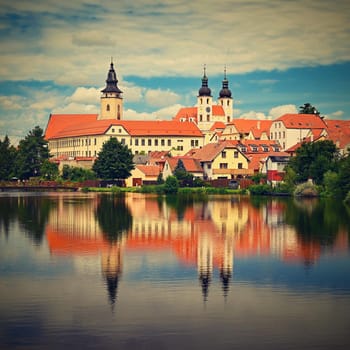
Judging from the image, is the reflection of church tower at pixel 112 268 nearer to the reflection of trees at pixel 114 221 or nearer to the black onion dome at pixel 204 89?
the reflection of trees at pixel 114 221

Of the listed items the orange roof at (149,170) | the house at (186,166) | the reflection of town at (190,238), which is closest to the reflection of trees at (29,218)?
the reflection of town at (190,238)

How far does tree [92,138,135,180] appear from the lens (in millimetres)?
71750

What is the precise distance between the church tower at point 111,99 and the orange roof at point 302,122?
3514 cm

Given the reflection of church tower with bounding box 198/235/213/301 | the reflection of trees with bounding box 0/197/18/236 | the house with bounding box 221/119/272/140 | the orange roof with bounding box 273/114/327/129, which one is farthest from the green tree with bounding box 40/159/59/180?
the reflection of church tower with bounding box 198/235/213/301

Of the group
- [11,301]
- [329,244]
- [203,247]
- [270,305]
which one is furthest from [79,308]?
[329,244]

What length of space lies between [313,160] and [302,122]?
101 ft

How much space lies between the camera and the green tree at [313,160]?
5644cm

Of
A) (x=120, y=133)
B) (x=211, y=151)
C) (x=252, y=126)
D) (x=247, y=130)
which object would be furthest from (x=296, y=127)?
(x=120, y=133)

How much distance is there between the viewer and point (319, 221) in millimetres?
30984

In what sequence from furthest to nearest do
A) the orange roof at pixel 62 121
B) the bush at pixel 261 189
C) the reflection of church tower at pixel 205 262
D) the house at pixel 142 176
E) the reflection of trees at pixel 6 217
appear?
the orange roof at pixel 62 121 → the house at pixel 142 176 → the bush at pixel 261 189 → the reflection of trees at pixel 6 217 → the reflection of church tower at pixel 205 262

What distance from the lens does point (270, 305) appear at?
45.4 feet

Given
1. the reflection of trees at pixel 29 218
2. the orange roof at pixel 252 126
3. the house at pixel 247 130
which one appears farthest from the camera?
the orange roof at pixel 252 126

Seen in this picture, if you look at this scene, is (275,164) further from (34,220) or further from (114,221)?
(34,220)

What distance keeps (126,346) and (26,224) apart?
1947 centimetres
